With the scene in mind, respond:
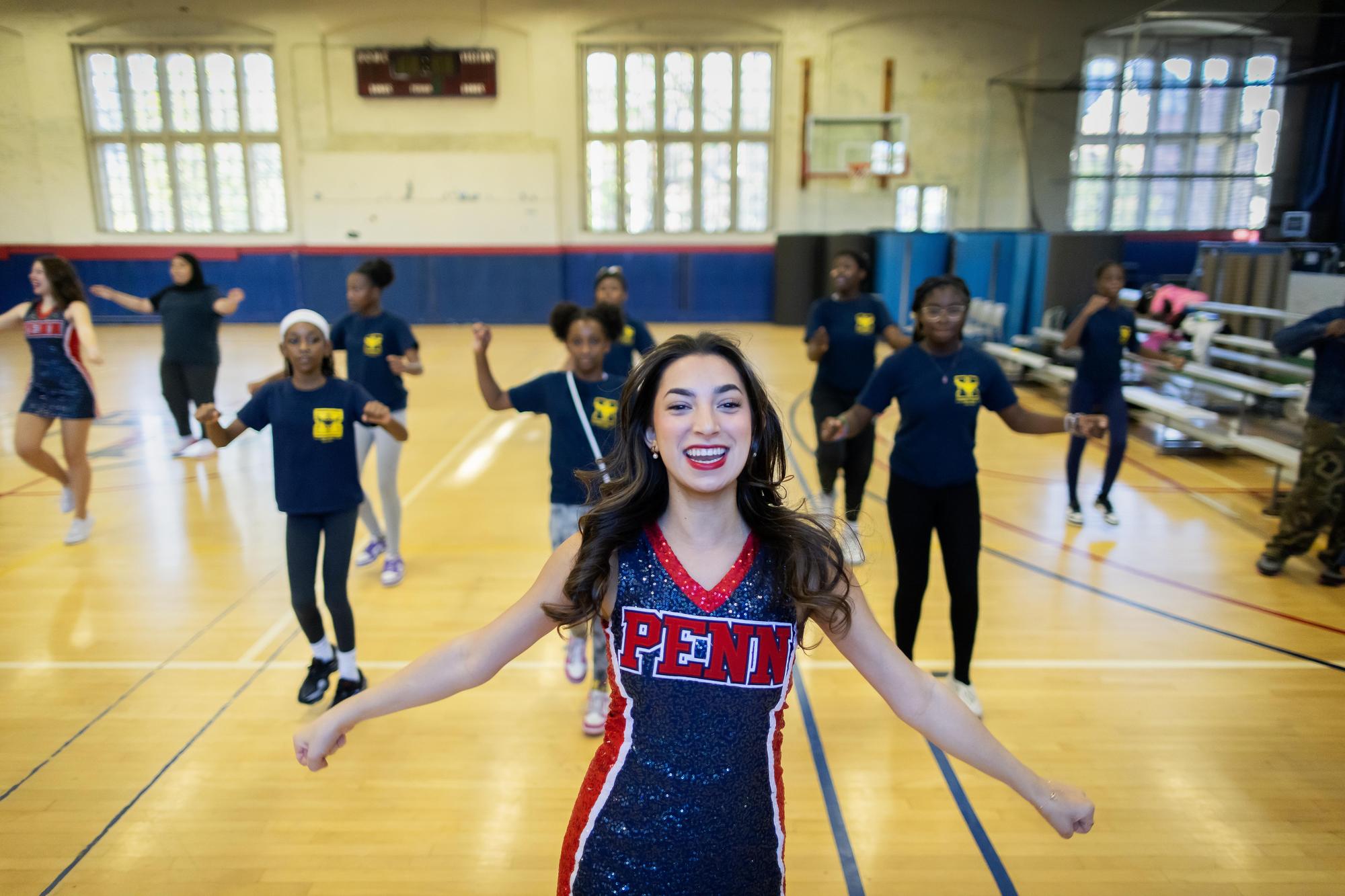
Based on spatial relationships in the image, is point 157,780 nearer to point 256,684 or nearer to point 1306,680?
point 256,684

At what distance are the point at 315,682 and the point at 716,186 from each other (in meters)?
16.2

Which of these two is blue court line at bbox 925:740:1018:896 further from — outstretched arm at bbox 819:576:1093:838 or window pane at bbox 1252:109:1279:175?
window pane at bbox 1252:109:1279:175

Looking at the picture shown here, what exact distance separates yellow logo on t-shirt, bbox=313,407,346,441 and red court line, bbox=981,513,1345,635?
3.99m

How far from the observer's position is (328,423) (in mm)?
3775

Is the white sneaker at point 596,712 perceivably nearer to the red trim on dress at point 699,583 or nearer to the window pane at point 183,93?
the red trim on dress at point 699,583

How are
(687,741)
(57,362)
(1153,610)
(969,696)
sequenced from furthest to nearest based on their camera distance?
1. (57,362)
2. (1153,610)
3. (969,696)
4. (687,741)

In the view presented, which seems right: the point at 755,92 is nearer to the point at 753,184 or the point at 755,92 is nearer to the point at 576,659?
the point at 753,184

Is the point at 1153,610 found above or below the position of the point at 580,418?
below

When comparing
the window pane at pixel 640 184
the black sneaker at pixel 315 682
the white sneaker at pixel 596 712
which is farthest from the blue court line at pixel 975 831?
the window pane at pixel 640 184

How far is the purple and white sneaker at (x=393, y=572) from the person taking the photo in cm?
547

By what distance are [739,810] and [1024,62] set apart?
19.8 m

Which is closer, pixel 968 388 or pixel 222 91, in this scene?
pixel 968 388

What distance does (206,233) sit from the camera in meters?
18.6

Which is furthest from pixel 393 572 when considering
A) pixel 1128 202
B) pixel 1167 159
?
pixel 1167 159
